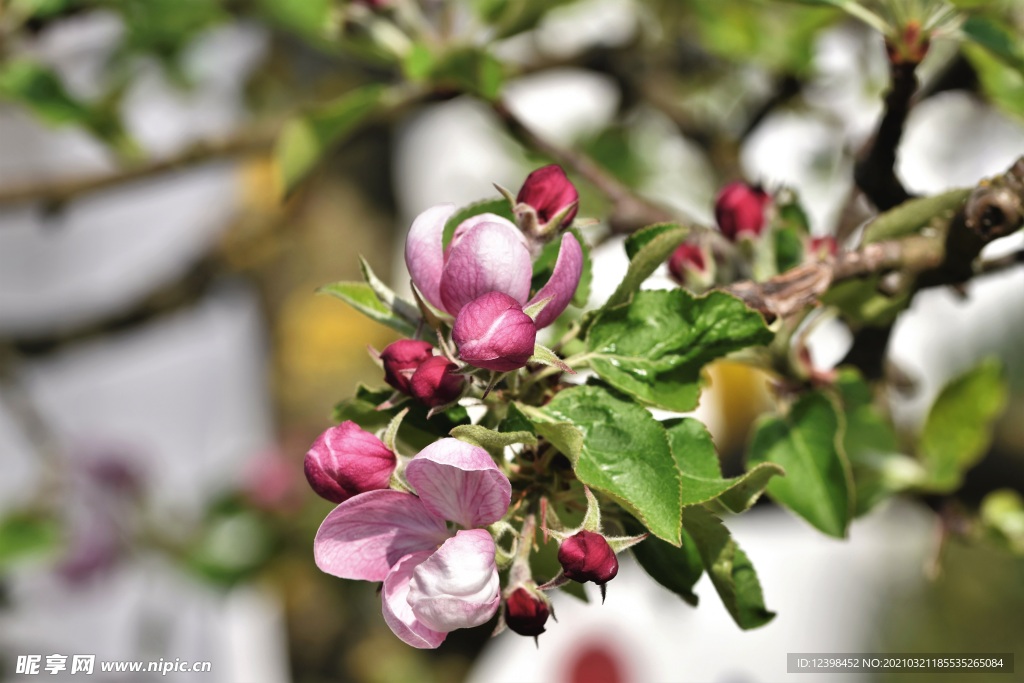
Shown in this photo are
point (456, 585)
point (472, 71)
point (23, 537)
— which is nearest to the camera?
point (456, 585)

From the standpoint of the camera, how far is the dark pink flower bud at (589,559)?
0.23 metres

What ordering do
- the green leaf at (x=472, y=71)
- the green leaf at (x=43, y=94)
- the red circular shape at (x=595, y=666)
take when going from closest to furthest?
the green leaf at (x=472, y=71)
the green leaf at (x=43, y=94)
the red circular shape at (x=595, y=666)

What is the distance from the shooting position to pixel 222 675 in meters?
1.50

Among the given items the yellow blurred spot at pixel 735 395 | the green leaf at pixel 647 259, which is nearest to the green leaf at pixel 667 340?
the green leaf at pixel 647 259

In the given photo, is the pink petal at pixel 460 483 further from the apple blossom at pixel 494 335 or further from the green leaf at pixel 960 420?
the green leaf at pixel 960 420

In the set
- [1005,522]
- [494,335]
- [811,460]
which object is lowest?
[1005,522]

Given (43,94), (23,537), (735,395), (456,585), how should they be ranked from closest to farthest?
(456,585) → (43,94) → (23,537) → (735,395)

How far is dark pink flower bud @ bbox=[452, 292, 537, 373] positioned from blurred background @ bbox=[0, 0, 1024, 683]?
1.03 feet

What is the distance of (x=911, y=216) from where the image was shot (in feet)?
1.07

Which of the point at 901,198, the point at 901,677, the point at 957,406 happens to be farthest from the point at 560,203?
the point at 901,677

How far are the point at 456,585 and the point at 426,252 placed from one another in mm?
111

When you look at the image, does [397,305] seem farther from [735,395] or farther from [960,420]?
[735,395]

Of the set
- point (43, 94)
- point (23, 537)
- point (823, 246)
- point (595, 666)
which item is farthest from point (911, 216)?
point (595, 666)

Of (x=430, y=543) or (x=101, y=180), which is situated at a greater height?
(x=430, y=543)
